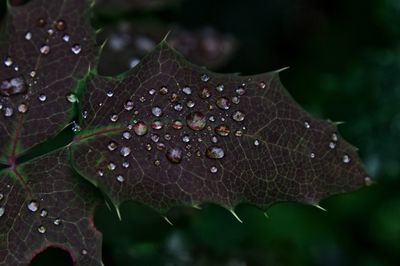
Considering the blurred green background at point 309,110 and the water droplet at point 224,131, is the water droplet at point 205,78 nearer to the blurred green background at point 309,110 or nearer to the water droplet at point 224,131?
the water droplet at point 224,131

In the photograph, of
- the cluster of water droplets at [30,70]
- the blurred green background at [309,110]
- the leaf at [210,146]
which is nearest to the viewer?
the leaf at [210,146]

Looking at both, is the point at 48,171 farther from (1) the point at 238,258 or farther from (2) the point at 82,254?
(1) the point at 238,258

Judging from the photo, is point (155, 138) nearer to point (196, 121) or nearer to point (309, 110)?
point (196, 121)

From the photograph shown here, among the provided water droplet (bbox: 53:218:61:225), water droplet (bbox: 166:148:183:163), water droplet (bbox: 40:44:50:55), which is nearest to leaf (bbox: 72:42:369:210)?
water droplet (bbox: 166:148:183:163)

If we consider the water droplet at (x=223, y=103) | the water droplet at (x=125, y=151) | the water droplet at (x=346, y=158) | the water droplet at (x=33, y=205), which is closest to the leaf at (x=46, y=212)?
the water droplet at (x=33, y=205)

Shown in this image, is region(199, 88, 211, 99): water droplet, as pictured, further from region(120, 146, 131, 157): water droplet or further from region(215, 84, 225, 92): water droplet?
region(120, 146, 131, 157): water droplet

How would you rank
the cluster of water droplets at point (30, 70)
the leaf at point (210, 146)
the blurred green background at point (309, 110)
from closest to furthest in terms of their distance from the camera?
the leaf at point (210, 146) → the cluster of water droplets at point (30, 70) → the blurred green background at point (309, 110)

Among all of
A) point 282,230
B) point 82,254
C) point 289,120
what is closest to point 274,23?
point 282,230
